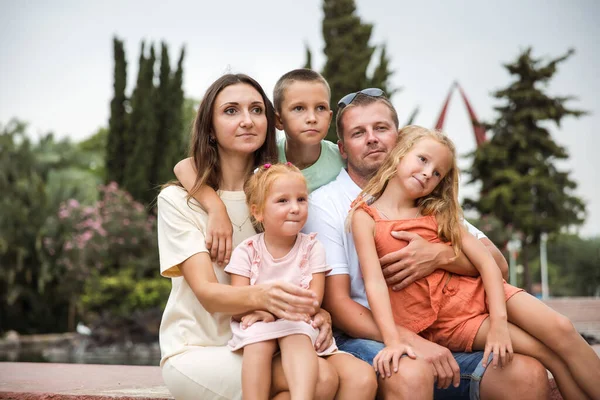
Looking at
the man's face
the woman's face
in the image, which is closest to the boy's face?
the man's face

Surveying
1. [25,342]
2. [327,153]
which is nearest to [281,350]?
[327,153]

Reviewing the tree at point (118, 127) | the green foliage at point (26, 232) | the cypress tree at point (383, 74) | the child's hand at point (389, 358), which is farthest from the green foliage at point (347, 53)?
the child's hand at point (389, 358)

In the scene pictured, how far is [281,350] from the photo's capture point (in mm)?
2168

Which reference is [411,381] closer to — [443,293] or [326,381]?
[326,381]

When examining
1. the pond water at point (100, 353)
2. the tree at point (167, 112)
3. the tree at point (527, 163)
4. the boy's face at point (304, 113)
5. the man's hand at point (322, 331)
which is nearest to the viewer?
the man's hand at point (322, 331)

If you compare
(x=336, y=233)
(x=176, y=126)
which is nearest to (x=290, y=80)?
(x=336, y=233)

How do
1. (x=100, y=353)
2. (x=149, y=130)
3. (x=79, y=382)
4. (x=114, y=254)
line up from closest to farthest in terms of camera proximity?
1. (x=79, y=382)
2. (x=100, y=353)
3. (x=114, y=254)
4. (x=149, y=130)

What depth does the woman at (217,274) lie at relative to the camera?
219cm

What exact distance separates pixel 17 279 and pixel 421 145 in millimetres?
18068

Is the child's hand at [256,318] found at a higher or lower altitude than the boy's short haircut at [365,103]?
lower

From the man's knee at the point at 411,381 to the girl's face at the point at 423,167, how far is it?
2.38 ft

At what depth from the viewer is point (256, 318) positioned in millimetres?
2219

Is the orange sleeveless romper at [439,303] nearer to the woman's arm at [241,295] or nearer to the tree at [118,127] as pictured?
the woman's arm at [241,295]

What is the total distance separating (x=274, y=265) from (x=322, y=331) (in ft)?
0.94
